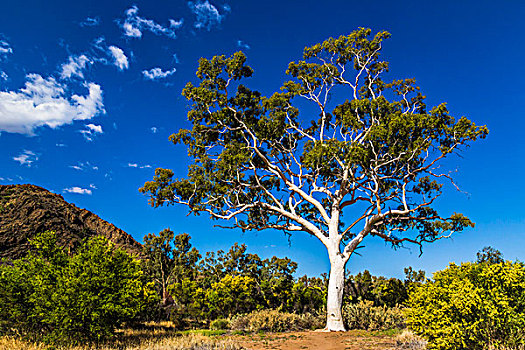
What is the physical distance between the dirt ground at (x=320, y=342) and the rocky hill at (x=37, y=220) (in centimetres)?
3692

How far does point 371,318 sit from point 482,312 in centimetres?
1317

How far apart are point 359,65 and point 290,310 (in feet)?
64.5

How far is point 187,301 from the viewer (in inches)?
1053

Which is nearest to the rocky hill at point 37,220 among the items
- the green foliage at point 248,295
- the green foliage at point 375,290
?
the green foliage at point 248,295

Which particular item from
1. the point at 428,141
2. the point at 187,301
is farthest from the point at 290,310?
the point at 428,141

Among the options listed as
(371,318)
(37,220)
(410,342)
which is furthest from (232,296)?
(37,220)

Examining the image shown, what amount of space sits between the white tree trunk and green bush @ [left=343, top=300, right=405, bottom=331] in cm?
193

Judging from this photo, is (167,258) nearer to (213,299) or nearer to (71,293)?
(213,299)

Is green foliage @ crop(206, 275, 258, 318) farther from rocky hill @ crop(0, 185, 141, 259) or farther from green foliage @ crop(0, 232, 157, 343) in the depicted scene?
rocky hill @ crop(0, 185, 141, 259)

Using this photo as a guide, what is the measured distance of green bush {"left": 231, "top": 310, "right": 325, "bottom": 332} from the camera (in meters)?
17.4

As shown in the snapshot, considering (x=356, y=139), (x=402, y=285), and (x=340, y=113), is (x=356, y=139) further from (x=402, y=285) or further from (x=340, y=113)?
(x=402, y=285)

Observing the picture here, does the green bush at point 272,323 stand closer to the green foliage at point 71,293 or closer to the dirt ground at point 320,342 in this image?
the dirt ground at point 320,342

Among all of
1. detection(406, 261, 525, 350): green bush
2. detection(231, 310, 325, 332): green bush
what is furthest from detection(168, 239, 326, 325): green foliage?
detection(406, 261, 525, 350): green bush

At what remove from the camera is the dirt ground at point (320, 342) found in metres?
12.1
